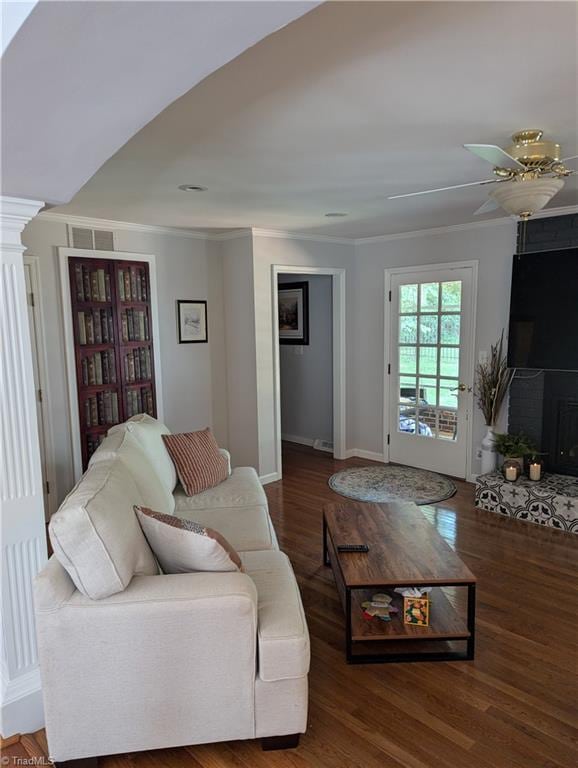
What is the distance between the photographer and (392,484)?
4.84m

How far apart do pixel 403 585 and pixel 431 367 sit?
3.17m

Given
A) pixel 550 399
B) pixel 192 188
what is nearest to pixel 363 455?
pixel 550 399

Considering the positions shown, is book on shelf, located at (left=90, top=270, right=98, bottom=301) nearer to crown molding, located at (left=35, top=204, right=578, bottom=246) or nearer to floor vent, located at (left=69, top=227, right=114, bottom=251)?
floor vent, located at (left=69, top=227, right=114, bottom=251)

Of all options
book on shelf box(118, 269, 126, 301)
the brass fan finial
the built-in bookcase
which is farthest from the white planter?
book on shelf box(118, 269, 126, 301)

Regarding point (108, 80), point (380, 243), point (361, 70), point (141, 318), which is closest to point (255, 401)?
point (141, 318)

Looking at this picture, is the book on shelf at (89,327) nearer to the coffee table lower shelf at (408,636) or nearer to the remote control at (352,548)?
the remote control at (352,548)

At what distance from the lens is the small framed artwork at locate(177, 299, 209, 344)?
15.7ft

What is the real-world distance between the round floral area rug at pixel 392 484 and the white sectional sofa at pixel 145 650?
275cm

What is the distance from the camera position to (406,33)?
1475 mm

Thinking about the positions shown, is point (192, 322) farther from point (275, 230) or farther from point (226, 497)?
point (226, 497)

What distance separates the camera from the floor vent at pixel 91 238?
405 centimetres

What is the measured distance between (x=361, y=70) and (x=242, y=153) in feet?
3.09

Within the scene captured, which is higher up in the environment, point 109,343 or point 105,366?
point 109,343

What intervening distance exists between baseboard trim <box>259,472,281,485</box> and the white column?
2977mm
